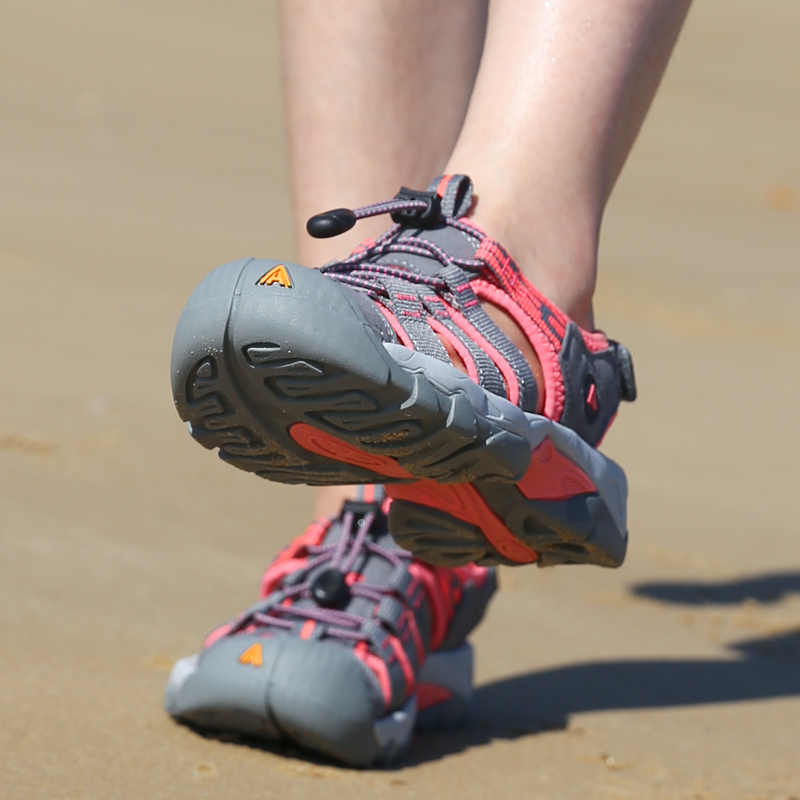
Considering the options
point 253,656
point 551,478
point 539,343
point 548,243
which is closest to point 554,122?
point 548,243

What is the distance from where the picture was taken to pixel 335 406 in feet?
2.71

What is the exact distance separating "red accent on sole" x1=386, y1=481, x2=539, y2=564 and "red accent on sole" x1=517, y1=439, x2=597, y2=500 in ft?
0.13

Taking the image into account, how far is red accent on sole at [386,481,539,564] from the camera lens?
1.00 meters

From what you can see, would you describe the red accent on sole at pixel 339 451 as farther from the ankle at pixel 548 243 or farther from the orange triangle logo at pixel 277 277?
the ankle at pixel 548 243

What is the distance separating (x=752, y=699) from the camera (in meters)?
1.37

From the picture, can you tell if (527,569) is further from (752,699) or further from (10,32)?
(10,32)

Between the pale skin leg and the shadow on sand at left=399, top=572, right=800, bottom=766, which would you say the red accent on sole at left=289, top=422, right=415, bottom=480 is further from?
the shadow on sand at left=399, top=572, right=800, bottom=766

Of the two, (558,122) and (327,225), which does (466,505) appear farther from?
(558,122)

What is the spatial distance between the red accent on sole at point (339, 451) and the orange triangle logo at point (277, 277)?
106 mm

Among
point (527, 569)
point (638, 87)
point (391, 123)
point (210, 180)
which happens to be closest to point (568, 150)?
point (638, 87)

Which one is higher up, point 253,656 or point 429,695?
point 253,656

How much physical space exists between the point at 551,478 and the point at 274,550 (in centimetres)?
78

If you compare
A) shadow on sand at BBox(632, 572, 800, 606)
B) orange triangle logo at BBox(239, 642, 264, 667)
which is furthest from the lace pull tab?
shadow on sand at BBox(632, 572, 800, 606)

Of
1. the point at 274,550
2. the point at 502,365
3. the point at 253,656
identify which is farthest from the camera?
the point at 274,550
